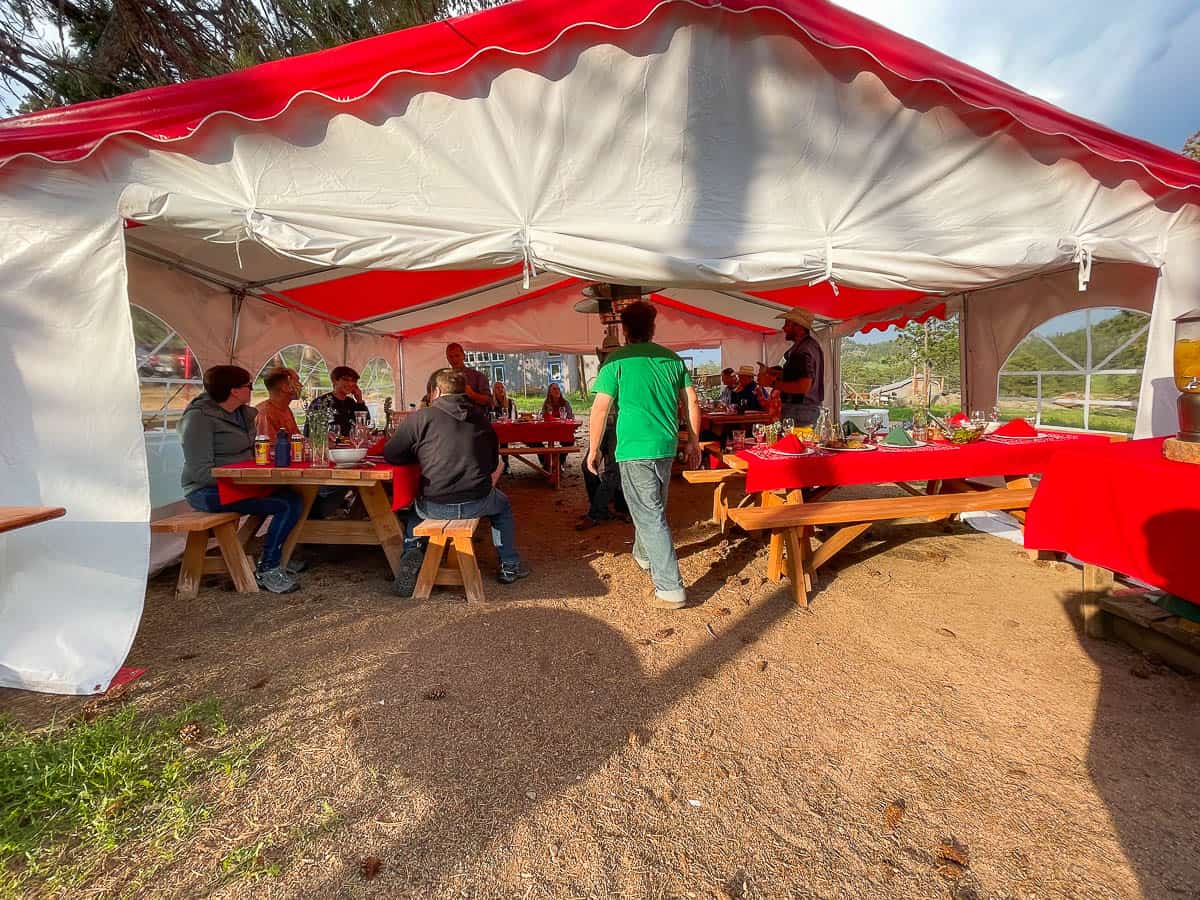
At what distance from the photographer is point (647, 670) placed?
2740 millimetres

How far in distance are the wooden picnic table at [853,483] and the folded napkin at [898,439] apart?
0.43 ft

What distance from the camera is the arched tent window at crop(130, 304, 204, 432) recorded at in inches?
179

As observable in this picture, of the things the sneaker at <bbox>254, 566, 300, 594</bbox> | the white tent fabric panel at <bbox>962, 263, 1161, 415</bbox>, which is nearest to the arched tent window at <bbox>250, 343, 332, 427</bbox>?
the sneaker at <bbox>254, 566, 300, 594</bbox>

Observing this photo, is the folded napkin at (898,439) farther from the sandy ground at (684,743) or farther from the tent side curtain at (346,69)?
the tent side curtain at (346,69)

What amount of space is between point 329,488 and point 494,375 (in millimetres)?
24948

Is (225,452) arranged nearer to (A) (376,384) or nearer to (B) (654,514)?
(B) (654,514)

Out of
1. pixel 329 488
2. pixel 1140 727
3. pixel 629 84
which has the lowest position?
pixel 1140 727

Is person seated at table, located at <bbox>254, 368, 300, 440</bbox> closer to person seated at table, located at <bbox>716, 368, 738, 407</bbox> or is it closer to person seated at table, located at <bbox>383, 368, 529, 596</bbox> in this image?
person seated at table, located at <bbox>383, 368, 529, 596</bbox>

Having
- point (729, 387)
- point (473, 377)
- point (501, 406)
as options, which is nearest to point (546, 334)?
point (501, 406)

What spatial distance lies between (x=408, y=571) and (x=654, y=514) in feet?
5.62

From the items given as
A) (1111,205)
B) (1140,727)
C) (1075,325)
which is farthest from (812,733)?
(1075,325)

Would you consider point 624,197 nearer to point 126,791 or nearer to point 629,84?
point 629,84

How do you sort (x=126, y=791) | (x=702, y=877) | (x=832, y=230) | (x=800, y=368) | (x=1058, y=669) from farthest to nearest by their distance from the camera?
(x=800, y=368), (x=832, y=230), (x=1058, y=669), (x=126, y=791), (x=702, y=877)

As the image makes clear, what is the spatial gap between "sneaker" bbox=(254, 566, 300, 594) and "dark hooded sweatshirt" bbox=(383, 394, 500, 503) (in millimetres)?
1141
